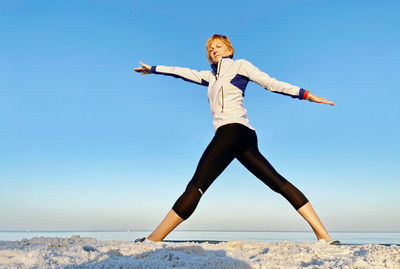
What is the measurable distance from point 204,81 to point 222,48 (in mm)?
494

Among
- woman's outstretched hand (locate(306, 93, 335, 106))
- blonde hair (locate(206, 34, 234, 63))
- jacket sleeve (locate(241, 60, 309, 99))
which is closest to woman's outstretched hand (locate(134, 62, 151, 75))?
blonde hair (locate(206, 34, 234, 63))

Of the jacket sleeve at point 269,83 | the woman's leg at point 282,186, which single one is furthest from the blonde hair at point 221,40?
the woman's leg at point 282,186

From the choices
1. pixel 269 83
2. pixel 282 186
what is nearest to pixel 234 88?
pixel 269 83

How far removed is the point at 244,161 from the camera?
140 inches

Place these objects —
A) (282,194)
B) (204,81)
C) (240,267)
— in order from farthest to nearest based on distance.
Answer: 1. (204,81)
2. (282,194)
3. (240,267)

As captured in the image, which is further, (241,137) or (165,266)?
(241,137)

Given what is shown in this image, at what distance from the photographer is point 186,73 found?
13.8 feet

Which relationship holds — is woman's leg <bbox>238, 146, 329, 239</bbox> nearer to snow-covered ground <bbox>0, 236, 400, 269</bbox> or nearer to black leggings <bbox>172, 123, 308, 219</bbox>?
black leggings <bbox>172, 123, 308, 219</bbox>

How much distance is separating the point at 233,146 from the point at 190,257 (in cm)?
138

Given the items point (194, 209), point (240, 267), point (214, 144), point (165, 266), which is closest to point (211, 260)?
point (240, 267)

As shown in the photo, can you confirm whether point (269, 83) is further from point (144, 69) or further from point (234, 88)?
point (144, 69)

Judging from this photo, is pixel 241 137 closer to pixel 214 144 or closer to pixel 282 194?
pixel 214 144

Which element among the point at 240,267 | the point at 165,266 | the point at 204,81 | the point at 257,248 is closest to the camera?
the point at 165,266

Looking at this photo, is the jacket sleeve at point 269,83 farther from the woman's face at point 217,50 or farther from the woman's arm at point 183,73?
the woman's arm at point 183,73
